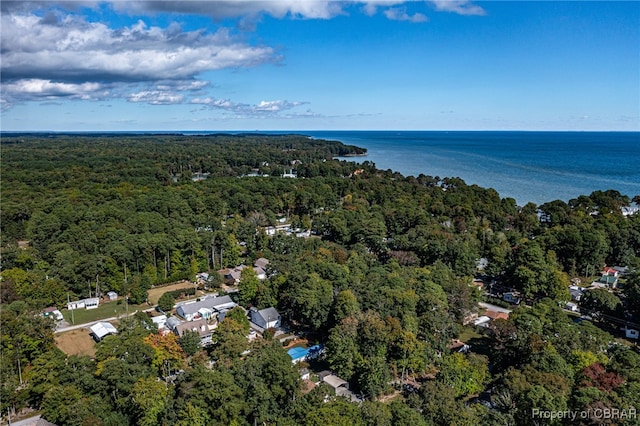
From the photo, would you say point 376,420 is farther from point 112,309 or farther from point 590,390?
point 112,309

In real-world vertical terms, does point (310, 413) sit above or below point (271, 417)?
above

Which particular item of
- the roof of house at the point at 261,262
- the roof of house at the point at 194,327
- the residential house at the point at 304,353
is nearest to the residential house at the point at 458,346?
the residential house at the point at 304,353

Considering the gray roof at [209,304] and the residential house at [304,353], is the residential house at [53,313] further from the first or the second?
the residential house at [304,353]

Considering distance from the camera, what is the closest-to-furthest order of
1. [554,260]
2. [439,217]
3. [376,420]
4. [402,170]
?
[376,420], [554,260], [439,217], [402,170]

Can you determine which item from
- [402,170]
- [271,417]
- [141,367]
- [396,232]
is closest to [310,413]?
[271,417]

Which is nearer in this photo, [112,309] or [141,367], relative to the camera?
[141,367]

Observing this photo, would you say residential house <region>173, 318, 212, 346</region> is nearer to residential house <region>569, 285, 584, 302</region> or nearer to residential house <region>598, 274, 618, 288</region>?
residential house <region>569, 285, 584, 302</region>

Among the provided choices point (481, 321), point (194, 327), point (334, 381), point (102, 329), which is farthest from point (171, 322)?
point (481, 321)

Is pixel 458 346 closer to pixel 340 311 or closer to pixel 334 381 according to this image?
pixel 340 311
